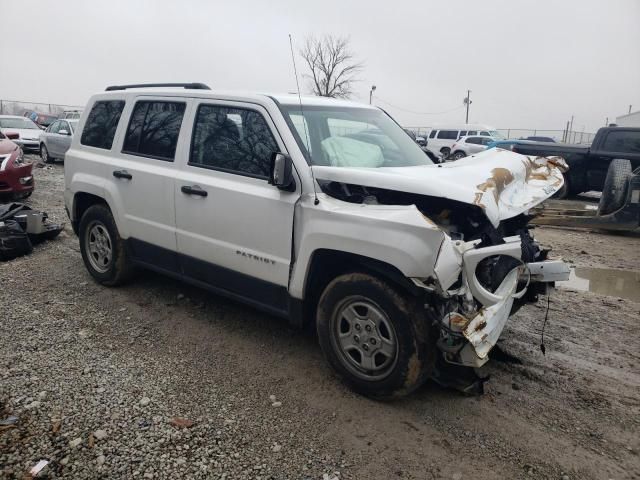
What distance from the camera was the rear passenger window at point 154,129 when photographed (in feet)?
14.0

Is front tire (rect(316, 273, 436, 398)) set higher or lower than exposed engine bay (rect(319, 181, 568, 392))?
lower

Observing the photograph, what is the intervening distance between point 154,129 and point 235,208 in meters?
1.40

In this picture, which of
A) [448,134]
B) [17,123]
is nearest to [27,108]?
[17,123]

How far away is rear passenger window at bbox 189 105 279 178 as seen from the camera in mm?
3641

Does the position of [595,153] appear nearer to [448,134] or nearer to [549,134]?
[448,134]

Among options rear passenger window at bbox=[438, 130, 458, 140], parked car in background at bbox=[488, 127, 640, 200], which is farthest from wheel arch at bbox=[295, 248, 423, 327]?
rear passenger window at bbox=[438, 130, 458, 140]

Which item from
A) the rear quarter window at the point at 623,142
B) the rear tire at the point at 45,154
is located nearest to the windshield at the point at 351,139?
the rear quarter window at the point at 623,142

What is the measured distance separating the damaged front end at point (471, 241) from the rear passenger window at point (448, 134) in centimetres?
2575

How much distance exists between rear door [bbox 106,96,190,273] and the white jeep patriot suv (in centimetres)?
2

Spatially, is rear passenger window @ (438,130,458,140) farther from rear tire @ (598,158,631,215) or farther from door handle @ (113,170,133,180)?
door handle @ (113,170,133,180)

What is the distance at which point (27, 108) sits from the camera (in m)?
40.1

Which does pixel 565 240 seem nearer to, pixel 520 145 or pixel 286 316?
pixel 520 145

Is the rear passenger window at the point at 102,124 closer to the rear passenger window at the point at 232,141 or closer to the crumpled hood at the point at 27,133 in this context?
the rear passenger window at the point at 232,141

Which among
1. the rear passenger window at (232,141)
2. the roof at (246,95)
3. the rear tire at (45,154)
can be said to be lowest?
the rear tire at (45,154)
